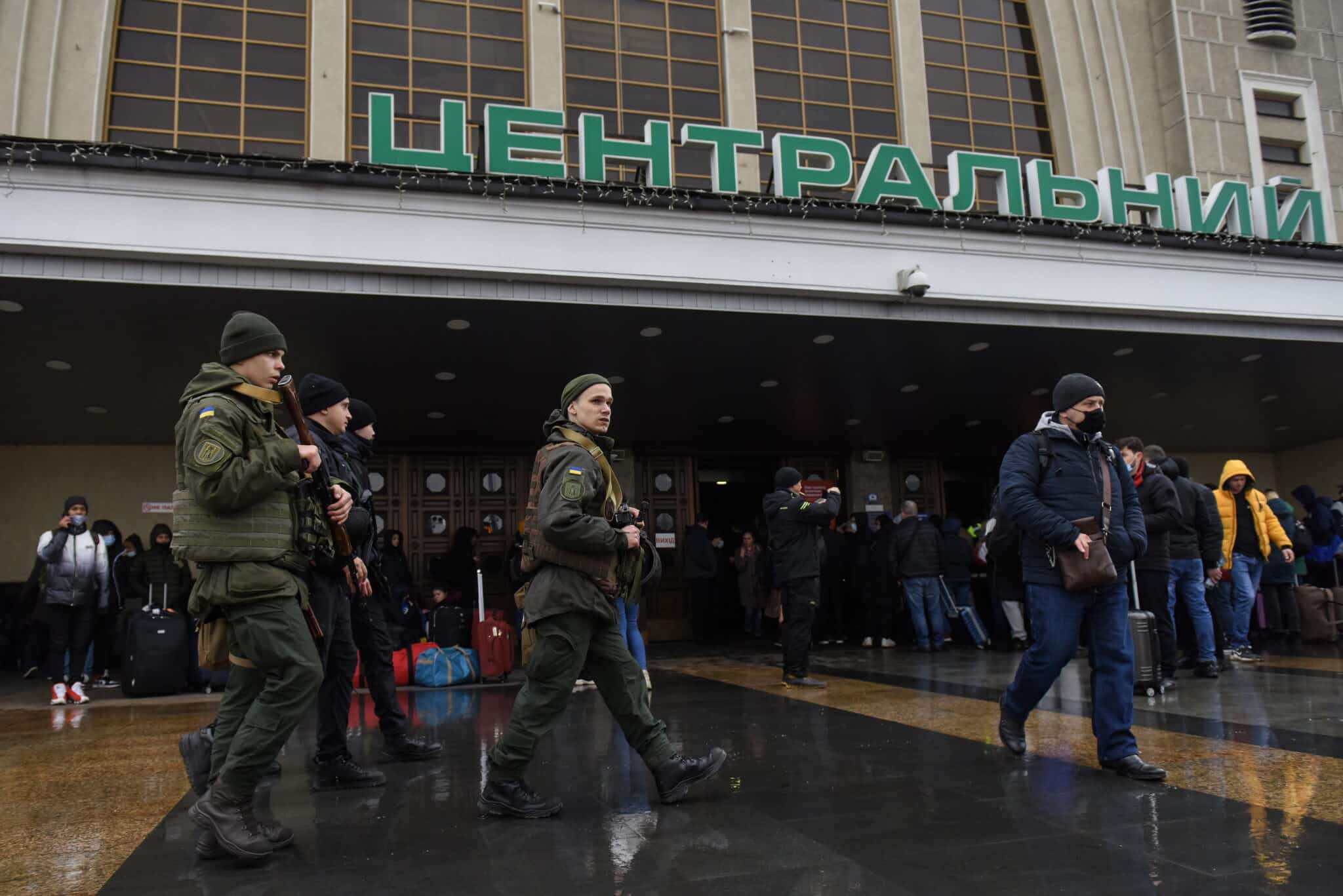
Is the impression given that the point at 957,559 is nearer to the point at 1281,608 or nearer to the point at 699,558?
the point at 1281,608

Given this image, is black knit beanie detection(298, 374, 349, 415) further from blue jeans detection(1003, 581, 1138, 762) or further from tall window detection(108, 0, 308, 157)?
tall window detection(108, 0, 308, 157)

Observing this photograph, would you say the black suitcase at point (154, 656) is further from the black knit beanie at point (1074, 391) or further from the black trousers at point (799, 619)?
the black knit beanie at point (1074, 391)

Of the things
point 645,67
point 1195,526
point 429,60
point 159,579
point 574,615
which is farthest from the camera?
point 645,67

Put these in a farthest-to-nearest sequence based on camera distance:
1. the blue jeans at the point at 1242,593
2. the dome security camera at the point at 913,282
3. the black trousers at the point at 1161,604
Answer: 1. the dome security camera at the point at 913,282
2. the blue jeans at the point at 1242,593
3. the black trousers at the point at 1161,604

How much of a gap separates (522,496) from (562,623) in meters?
12.2

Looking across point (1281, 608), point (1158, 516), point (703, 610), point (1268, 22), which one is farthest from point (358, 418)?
point (1268, 22)

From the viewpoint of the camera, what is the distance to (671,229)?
29.8 feet

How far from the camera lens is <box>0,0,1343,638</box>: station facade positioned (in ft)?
27.5

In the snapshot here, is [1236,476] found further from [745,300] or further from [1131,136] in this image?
[1131,136]

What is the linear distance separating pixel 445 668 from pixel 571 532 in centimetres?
598

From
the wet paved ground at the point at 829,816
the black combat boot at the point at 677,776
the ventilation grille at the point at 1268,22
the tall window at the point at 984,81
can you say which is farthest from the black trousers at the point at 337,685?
the ventilation grille at the point at 1268,22

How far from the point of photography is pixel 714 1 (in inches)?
557

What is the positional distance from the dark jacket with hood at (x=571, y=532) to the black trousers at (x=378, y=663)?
1.51m

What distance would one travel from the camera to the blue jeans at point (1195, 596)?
7609mm
